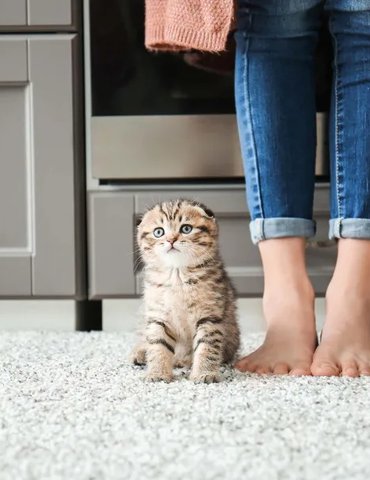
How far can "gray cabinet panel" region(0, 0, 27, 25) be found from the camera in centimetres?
177

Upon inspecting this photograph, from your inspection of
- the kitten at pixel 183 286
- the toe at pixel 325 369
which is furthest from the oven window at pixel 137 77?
the toe at pixel 325 369

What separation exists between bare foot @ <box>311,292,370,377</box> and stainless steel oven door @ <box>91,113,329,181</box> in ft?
1.77

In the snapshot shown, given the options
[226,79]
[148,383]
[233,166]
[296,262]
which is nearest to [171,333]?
[148,383]

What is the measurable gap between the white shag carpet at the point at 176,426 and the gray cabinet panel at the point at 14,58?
74 centimetres

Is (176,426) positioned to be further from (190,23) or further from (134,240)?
(134,240)

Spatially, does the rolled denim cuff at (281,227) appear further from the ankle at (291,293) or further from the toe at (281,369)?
the toe at (281,369)

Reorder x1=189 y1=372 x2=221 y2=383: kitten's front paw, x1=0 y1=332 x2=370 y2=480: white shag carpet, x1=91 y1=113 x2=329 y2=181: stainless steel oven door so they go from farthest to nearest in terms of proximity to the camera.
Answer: x1=91 y1=113 x2=329 y2=181: stainless steel oven door < x1=189 y1=372 x2=221 y2=383: kitten's front paw < x1=0 y1=332 x2=370 y2=480: white shag carpet

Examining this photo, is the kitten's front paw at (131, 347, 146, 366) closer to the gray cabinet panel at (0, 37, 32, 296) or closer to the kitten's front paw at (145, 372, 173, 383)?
the kitten's front paw at (145, 372, 173, 383)

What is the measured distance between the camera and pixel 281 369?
4.00 feet

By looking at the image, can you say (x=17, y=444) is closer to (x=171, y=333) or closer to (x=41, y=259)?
(x=171, y=333)

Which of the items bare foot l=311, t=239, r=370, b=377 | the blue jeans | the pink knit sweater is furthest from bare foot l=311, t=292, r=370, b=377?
the pink knit sweater

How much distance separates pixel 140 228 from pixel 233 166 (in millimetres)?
493

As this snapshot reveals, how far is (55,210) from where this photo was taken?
5.88ft

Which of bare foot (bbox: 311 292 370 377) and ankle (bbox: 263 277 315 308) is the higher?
ankle (bbox: 263 277 315 308)
